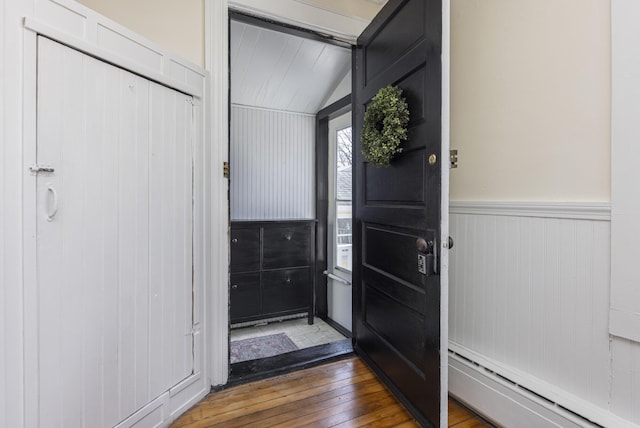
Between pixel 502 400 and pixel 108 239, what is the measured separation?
5.84 feet

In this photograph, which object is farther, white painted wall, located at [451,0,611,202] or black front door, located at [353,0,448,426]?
black front door, located at [353,0,448,426]

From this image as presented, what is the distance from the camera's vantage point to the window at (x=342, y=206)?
3150mm

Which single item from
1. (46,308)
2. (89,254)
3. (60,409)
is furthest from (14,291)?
(60,409)

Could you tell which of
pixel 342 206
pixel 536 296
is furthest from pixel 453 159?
pixel 342 206

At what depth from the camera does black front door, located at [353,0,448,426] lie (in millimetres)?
1324

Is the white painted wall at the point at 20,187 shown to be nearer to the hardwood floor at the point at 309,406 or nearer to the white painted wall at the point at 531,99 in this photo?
the hardwood floor at the point at 309,406

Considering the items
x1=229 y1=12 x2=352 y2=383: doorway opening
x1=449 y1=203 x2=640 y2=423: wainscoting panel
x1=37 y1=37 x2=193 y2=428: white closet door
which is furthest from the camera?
x1=229 y1=12 x2=352 y2=383: doorway opening

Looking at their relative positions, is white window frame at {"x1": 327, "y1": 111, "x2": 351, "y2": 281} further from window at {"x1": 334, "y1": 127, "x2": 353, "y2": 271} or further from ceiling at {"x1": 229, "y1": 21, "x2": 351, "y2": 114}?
ceiling at {"x1": 229, "y1": 21, "x2": 351, "y2": 114}

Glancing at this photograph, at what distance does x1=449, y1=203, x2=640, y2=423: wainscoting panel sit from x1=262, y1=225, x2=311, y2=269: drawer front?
1.69 m

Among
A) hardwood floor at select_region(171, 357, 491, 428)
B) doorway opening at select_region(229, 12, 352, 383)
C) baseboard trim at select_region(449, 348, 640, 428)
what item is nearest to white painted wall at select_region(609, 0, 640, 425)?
baseboard trim at select_region(449, 348, 640, 428)

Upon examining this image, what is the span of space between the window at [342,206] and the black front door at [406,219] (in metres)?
1.06

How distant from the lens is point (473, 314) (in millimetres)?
1619

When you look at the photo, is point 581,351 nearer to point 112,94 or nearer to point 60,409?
point 60,409

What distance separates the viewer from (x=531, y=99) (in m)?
1.36
